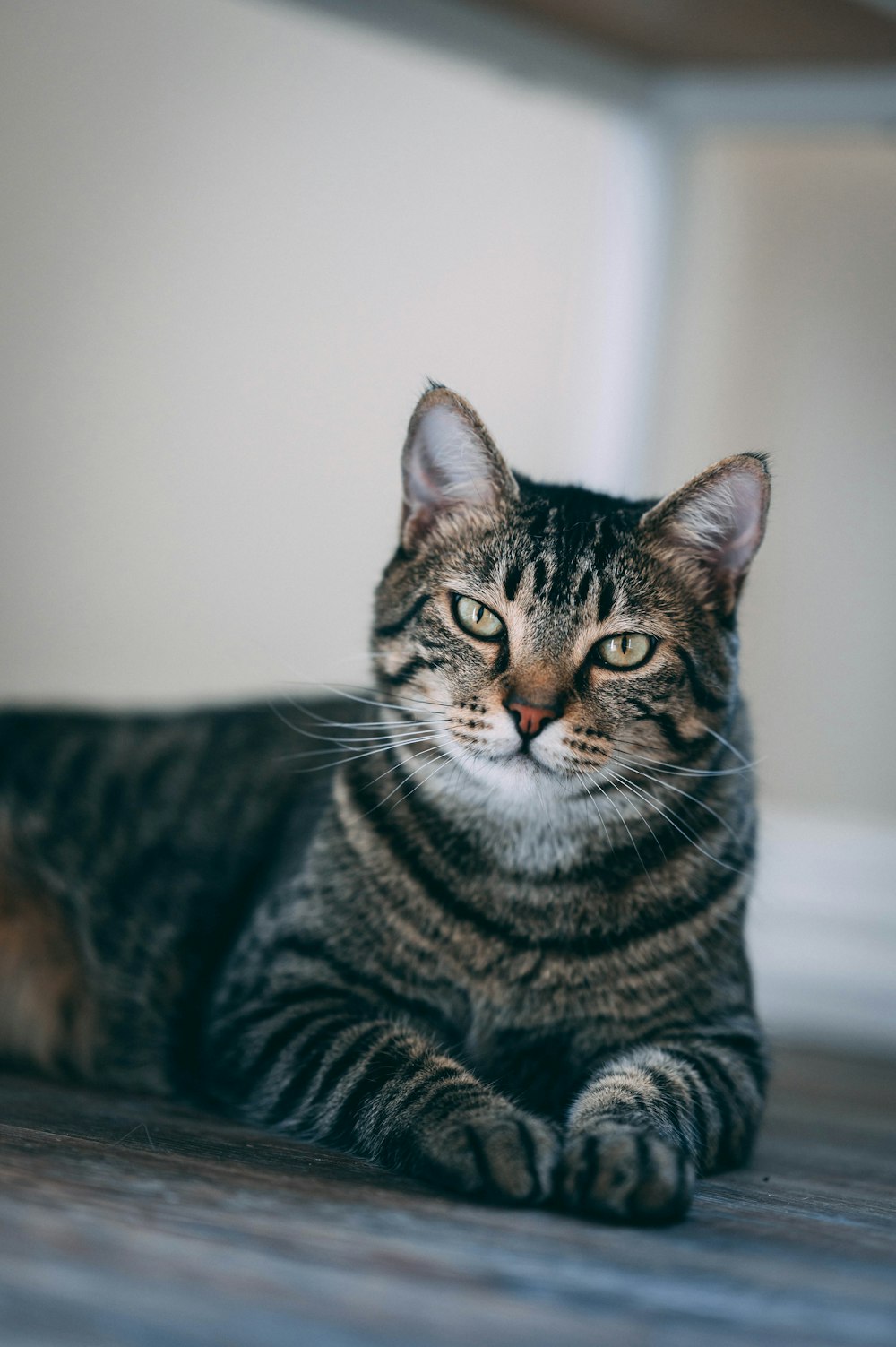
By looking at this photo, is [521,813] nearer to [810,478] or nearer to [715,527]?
[715,527]

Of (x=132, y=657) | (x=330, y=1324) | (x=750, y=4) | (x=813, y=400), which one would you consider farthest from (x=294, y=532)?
(x=330, y=1324)

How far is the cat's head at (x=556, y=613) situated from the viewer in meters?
1.23

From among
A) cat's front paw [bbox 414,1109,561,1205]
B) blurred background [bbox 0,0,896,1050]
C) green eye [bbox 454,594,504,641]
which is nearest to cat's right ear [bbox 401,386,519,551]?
green eye [bbox 454,594,504,641]

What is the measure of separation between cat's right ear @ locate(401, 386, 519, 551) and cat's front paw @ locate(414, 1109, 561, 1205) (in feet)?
1.98

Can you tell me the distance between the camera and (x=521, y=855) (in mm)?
1315

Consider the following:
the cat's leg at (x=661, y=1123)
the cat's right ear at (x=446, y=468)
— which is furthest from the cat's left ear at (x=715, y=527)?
the cat's leg at (x=661, y=1123)

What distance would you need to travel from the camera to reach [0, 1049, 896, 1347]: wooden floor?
765mm

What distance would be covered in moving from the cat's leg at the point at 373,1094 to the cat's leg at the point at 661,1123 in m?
0.04

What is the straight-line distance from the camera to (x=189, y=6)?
2336mm

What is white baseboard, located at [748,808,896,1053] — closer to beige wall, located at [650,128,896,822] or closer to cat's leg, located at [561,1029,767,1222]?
beige wall, located at [650,128,896,822]

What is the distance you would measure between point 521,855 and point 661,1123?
0.96ft

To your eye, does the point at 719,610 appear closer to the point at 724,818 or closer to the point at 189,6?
the point at 724,818

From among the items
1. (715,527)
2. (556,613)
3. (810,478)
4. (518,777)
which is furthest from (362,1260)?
A: (810,478)

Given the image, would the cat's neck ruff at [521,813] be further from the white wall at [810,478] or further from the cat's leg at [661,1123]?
the white wall at [810,478]
